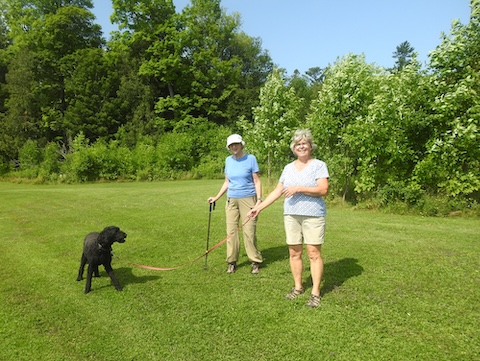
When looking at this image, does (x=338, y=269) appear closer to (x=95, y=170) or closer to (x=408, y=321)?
(x=408, y=321)

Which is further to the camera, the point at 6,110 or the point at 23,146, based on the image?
the point at 6,110

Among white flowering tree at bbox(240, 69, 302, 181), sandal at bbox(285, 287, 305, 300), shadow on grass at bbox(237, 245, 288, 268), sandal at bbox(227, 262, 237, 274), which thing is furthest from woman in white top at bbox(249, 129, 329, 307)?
white flowering tree at bbox(240, 69, 302, 181)

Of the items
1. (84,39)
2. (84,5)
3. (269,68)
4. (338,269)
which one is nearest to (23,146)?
(84,39)

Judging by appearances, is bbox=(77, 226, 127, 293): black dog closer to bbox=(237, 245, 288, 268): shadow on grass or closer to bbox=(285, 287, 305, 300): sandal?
bbox=(237, 245, 288, 268): shadow on grass

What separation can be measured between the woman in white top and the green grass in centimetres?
68

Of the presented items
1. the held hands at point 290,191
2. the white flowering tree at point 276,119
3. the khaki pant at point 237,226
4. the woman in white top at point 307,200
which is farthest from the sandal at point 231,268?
the white flowering tree at point 276,119

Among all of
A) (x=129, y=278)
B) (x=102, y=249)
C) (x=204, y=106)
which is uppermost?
(x=204, y=106)

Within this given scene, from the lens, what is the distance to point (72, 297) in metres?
4.48

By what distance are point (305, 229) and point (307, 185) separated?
51cm

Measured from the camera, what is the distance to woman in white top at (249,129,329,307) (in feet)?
12.1

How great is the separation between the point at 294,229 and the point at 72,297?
3091mm

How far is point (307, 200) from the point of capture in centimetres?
376

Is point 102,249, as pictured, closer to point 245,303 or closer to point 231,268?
point 231,268

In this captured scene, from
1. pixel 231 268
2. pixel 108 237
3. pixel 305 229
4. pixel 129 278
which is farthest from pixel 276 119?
pixel 305 229
